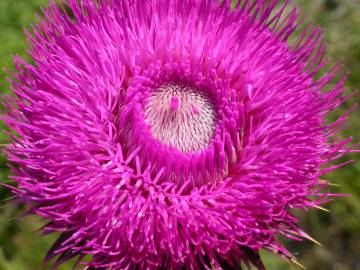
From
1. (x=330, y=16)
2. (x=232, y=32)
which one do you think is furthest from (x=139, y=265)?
(x=330, y=16)

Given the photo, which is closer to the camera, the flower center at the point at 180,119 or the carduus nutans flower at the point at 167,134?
the carduus nutans flower at the point at 167,134

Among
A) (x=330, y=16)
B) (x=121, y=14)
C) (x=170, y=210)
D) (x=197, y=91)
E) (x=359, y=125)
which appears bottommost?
(x=170, y=210)

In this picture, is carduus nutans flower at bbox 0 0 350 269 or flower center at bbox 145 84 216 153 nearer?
carduus nutans flower at bbox 0 0 350 269

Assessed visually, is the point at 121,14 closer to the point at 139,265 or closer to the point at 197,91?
the point at 197,91

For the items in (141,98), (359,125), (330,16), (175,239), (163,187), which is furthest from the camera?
(330,16)

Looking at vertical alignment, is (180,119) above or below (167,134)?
above
